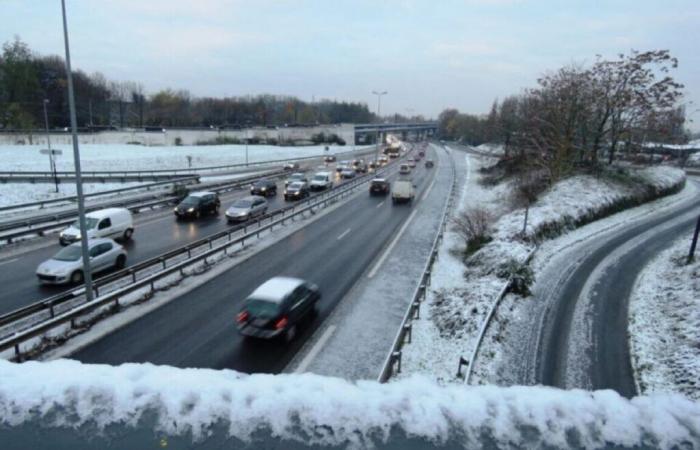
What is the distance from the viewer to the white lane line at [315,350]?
11.4 m

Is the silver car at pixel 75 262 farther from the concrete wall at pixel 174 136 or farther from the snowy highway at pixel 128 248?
the concrete wall at pixel 174 136

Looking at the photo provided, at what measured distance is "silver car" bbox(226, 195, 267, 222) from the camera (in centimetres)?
2792

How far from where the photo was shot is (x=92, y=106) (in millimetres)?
108250

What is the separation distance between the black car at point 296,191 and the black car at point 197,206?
8.22m

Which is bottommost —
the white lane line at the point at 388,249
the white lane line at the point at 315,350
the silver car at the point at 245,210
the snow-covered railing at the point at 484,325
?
the white lane line at the point at 315,350

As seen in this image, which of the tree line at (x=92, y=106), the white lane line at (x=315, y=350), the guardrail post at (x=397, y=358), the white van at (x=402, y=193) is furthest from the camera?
the tree line at (x=92, y=106)

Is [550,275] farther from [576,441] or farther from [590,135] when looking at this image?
[590,135]

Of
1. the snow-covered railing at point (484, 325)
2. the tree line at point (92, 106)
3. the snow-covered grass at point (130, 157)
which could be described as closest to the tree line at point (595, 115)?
the snow-covered railing at point (484, 325)

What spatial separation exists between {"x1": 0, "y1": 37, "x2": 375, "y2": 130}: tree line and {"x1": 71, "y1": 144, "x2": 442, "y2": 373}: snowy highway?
59.9 meters

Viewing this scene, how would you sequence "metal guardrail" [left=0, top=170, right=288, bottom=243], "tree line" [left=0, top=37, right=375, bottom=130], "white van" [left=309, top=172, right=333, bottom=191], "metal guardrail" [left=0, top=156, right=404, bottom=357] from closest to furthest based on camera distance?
1. "metal guardrail" [left=0, top=156, right=404, bottom=357]
2. "metal guardrail" [left=0, top=170, right=288, bottom=243]
3. "white van" [left=309, top=172, right=333, bottom=191]
4. "tree line" [left=0, top=37, right=375, bottom=130]

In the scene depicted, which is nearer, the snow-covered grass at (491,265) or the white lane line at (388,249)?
the snow-covered grass at (491,265)

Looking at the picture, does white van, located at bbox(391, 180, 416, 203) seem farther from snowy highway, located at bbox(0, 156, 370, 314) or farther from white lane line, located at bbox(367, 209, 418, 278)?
snowy highway, located at bbox(0, 156, 370, 314)

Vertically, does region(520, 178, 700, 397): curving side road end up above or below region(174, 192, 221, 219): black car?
below

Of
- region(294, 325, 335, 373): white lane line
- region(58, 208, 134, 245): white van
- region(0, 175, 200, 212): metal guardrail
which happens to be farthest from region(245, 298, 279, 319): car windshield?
region(0, 175, 200, 212): metal guardrail
